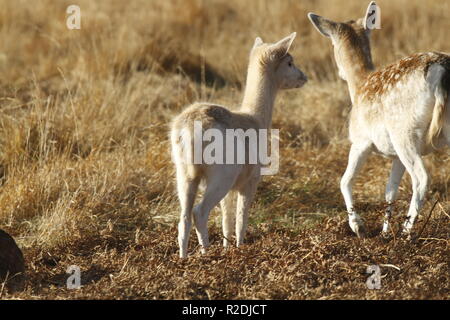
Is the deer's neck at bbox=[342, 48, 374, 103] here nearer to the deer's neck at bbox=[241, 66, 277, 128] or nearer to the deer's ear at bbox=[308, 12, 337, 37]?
the deer's ear at bbox=[308, 12, 337, 37]

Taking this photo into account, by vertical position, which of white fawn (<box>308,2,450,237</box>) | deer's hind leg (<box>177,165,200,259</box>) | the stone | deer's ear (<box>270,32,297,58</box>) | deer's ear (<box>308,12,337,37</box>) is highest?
deer's ear (<box>308,12,337,37</box>)

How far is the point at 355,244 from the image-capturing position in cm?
647

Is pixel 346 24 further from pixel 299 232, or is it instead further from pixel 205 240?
pixel 205 240

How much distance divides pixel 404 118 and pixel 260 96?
142 cm

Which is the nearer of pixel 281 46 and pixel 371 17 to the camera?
pixel 281 46

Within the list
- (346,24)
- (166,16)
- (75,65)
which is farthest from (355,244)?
(166,16)

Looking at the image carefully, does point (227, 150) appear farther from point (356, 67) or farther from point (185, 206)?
point (356, 67)

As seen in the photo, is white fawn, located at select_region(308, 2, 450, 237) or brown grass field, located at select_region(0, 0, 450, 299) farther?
white fawn, located at select_region(308, 2, 450, 237)

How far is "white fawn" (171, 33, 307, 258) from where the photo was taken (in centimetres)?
654

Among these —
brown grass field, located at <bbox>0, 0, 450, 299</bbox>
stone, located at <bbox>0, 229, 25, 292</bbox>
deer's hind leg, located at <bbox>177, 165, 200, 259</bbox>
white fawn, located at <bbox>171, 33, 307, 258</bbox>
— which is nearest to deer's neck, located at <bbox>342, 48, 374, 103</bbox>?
white fawn, located at <bbox>171, 33, 307, 258</bbox>

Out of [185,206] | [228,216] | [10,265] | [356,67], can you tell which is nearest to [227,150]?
[185,206]

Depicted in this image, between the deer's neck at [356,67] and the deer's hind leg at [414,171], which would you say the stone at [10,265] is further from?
the deer's neck at [356,67]

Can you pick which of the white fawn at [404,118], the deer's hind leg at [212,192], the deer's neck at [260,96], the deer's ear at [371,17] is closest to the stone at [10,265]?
Result: the deer's hind leg at [212,192]

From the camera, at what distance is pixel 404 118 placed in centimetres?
673
